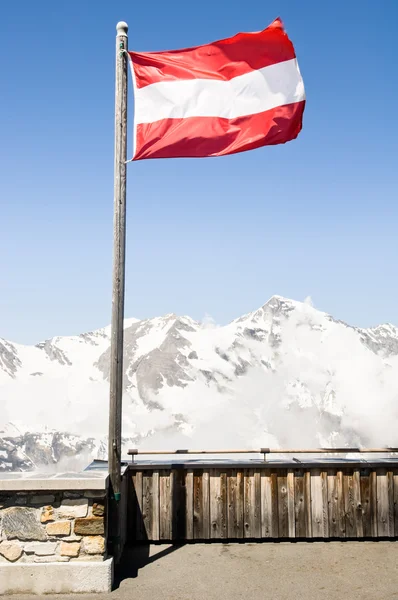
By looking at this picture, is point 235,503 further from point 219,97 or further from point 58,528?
point 219,97

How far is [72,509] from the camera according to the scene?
7426 millimetres

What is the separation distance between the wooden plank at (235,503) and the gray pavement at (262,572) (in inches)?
9.1

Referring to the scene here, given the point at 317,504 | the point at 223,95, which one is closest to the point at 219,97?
the point at 223,95

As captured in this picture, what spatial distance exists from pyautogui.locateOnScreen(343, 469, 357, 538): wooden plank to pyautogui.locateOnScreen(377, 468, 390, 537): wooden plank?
1.30 feet

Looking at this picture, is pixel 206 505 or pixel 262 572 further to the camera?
pixel 206 505

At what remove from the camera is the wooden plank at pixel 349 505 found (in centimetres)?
951

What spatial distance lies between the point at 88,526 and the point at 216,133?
17.9 ft

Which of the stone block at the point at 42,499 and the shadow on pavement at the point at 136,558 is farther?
the shadow on pavement at the point at 136,558

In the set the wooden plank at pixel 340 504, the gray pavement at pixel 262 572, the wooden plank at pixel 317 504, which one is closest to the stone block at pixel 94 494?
the gray pavement at pixel 262 572

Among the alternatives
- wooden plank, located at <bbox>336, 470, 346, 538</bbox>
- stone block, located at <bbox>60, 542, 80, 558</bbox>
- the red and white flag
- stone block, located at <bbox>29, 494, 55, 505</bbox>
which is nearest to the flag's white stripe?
the red and white flag

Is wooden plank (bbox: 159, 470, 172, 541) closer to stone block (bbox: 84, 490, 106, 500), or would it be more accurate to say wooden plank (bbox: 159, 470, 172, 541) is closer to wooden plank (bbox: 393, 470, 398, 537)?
stone block (bbox: 84, 490, 106, 500)

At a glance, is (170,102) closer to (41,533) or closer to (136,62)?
(136,62)

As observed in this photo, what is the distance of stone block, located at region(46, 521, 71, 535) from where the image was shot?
739 centimetres

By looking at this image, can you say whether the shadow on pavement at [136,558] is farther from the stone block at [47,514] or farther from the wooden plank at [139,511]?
the stone block at [47,514]
